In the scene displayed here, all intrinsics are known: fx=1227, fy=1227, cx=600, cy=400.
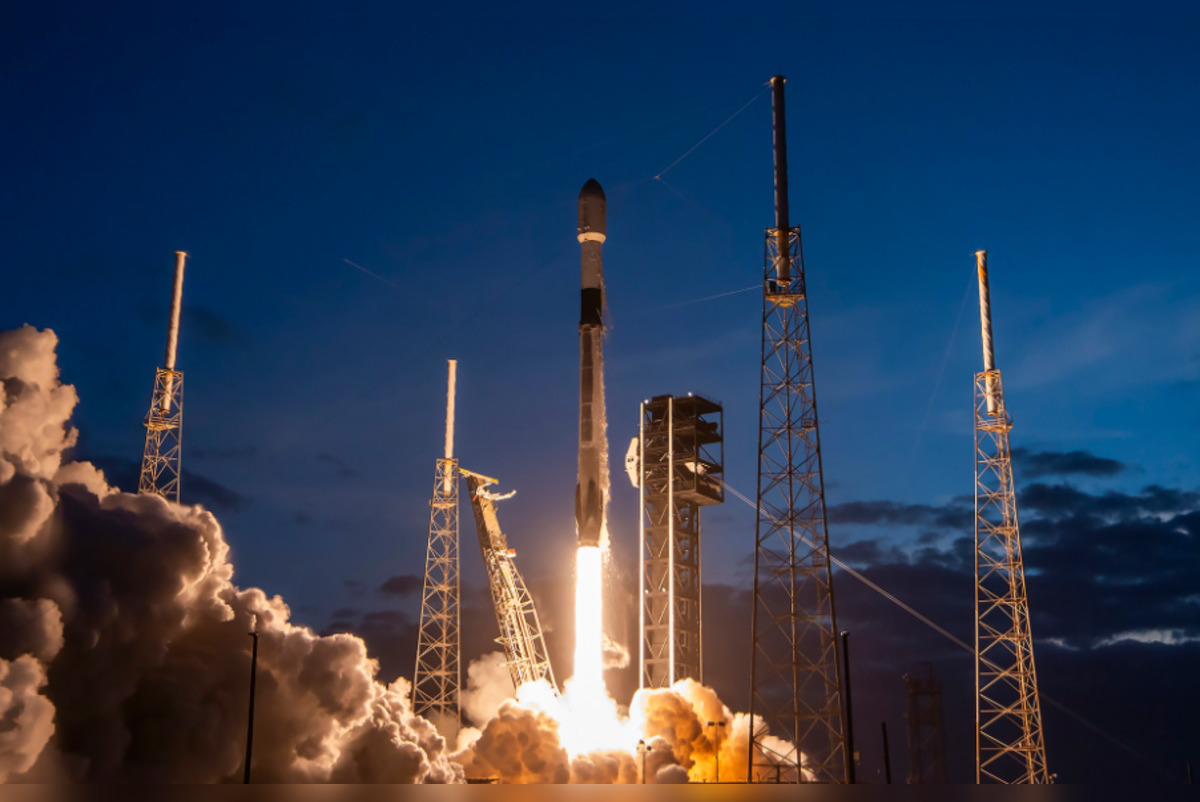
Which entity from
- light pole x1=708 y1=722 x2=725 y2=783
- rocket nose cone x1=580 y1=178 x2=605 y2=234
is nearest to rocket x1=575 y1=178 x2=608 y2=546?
rocket nose cone x1=580 y1=178 x2=605 y2=234

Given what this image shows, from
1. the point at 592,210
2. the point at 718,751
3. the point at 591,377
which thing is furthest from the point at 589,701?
the point at 592,210

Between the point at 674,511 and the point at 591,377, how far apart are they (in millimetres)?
15244

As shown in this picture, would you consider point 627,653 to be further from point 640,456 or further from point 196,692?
point 196,692

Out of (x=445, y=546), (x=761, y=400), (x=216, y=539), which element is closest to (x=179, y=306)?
(x=216, y=539)

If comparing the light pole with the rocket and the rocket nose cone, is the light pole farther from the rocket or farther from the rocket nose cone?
the rocket nose cone

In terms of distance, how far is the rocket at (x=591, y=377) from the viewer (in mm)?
46625

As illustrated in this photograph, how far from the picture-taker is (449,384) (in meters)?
64.9

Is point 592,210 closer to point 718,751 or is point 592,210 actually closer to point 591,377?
point 591,377

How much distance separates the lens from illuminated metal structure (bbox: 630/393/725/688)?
5791 cm

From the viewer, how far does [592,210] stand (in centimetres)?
4862

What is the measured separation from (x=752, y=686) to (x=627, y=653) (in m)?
11.1

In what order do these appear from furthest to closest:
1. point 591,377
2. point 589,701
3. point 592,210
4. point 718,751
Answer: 1. point 718,751
2. point 589,701
3. point 592,210
4. point 591,377

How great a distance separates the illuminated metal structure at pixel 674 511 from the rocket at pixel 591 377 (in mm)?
10564

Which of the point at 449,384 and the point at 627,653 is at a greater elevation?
the point at 449,384
